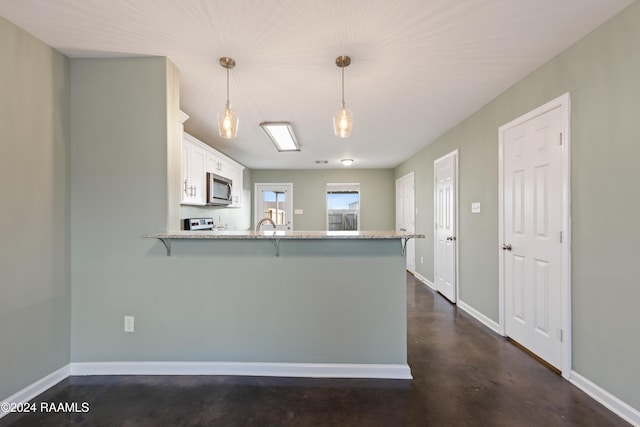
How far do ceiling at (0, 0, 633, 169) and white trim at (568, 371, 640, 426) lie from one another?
89.1 inches

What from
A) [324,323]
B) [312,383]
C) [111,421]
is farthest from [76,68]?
[312,383]

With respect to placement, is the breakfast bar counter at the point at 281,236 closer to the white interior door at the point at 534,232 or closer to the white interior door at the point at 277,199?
the white interior door at the point at 534,232

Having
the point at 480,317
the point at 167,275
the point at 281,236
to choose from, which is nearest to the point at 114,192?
the point at 167,275

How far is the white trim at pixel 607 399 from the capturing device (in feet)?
4.88

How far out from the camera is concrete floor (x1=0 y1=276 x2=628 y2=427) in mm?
1555

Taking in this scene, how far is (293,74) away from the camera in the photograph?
217cm

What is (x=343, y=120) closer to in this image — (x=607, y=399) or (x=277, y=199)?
(x=607, y=399)

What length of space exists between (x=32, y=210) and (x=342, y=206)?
5.57m

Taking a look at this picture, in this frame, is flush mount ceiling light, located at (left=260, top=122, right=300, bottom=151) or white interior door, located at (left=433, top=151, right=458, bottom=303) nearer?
flush mount ceiling light, located at (left=260, top=122, right=300, bottom=151)

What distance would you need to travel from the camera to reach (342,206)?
265 inches

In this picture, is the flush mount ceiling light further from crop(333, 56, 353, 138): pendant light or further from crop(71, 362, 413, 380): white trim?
crop(71, 362, 413, 380): white trim

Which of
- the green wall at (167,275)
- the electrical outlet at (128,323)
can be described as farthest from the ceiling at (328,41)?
the electrical outlet at (128,323)

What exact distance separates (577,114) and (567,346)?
1.62 metres

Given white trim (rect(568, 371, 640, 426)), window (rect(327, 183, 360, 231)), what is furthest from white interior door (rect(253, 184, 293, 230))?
white trim (rect(568, 371, 640, 426))
